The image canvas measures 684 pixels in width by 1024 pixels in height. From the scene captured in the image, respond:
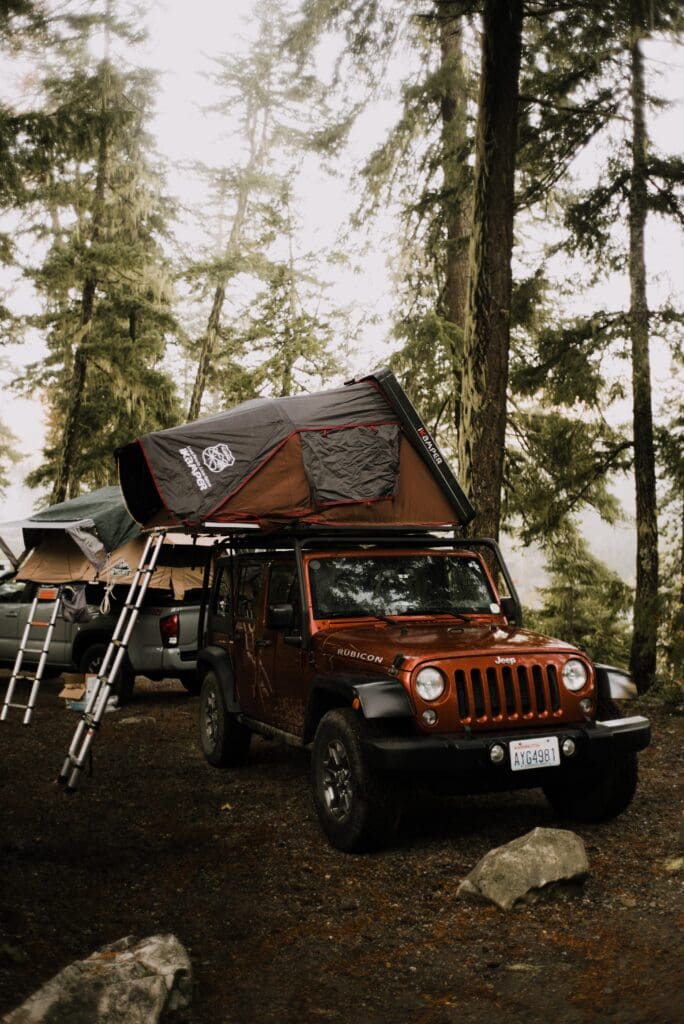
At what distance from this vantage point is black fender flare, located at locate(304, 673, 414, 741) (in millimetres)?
5211

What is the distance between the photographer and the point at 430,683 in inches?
210

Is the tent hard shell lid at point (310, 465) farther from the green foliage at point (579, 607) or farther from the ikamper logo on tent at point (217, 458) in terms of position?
the green foliage at point (579, 607)

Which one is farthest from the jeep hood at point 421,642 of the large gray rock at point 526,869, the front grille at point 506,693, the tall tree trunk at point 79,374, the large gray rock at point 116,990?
the tall tree trunk at point 79,374

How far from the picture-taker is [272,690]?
7090 millimetres

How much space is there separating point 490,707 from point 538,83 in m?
9.94

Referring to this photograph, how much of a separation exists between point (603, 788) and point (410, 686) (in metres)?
1.79

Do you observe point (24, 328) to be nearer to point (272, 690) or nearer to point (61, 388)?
point (61, 388)

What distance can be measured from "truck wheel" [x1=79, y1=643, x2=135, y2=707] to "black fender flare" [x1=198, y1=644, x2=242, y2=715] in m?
3.73

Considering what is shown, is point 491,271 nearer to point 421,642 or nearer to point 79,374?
point 421,642

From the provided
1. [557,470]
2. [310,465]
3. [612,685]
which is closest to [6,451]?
[557,470]

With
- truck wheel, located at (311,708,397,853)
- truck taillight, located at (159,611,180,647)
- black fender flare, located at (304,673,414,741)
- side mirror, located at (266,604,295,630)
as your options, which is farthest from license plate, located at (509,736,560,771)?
truck taillight, located at (159,611,180,647)

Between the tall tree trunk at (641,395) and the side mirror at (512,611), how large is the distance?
5.81m

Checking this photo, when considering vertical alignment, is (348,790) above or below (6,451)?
below

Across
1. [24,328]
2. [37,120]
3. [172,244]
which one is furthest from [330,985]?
[172,244]
